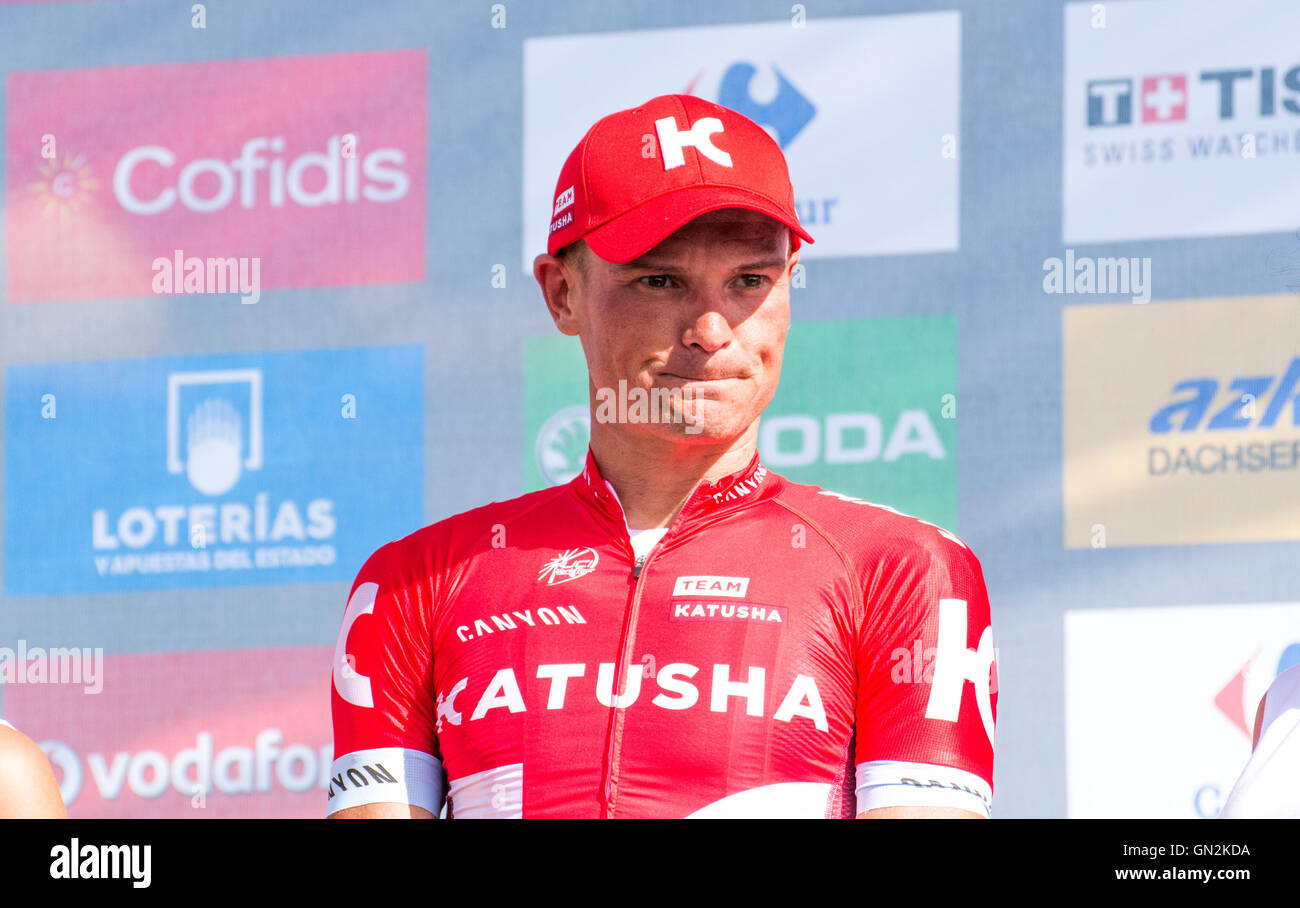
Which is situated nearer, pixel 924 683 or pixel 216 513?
pixel 924 683

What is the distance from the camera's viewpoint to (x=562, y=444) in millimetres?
2404

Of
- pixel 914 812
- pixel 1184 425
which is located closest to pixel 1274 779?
pixel 914 812

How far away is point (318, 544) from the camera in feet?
8.05

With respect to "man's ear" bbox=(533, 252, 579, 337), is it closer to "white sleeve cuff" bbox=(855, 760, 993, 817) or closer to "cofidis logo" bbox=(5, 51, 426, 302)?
"white sleeve cuff" bbox=(855, 760, 993, 817)

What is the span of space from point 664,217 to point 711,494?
0.87 feet

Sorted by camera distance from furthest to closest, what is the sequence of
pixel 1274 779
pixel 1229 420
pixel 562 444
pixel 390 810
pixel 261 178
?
pixel 261 178, pixel 562 444, pixel 1229 420, pixel 390 810, pixel 1274 779

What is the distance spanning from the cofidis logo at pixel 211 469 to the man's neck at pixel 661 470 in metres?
0.87

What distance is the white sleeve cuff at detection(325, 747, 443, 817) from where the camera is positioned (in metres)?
1.50

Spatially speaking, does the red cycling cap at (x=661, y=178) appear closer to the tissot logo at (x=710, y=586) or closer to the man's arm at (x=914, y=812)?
the tissot logo at (x=710, y=586)

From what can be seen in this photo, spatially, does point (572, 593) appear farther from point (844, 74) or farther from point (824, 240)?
point (844, 74)

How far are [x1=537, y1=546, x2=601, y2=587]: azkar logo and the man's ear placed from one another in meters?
0.22

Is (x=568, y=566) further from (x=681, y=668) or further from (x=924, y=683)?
(x=924, y=683)

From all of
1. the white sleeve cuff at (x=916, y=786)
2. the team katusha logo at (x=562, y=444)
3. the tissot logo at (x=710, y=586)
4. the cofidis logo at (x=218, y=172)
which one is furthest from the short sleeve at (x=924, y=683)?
the cofidis logo at (x=218, y=172)
